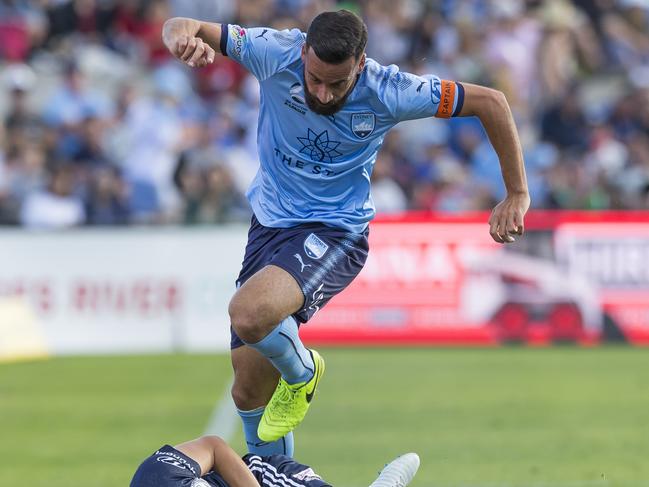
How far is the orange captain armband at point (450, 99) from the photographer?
6824 millimetres

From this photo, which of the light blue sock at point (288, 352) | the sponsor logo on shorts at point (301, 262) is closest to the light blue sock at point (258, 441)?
the light blue sock at point (288, 352)

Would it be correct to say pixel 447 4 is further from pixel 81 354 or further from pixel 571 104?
pixel 81 354

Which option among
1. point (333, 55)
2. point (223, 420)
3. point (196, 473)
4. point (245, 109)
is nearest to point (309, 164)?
point (333, 55)

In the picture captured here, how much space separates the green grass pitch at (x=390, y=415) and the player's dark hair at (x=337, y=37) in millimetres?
3590

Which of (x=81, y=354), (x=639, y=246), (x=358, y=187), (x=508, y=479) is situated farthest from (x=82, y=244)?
(x=358, y=187)

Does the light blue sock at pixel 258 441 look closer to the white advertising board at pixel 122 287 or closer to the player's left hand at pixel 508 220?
the player's left hand at pixel 508 220

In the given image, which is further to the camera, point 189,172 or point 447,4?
point 447,4

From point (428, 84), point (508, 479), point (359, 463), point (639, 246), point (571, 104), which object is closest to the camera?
point (428, 84)

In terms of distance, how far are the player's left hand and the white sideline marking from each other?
15.2 ft

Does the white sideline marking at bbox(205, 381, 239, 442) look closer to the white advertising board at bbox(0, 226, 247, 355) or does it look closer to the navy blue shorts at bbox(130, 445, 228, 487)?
the white advertising board at bbox(0, 226, 247, 355)

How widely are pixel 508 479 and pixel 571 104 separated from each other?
10000 mm

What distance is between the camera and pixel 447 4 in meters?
19.8

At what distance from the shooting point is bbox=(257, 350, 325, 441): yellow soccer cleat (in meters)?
7.10

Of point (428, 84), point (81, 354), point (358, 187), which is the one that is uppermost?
point (428, 84)
